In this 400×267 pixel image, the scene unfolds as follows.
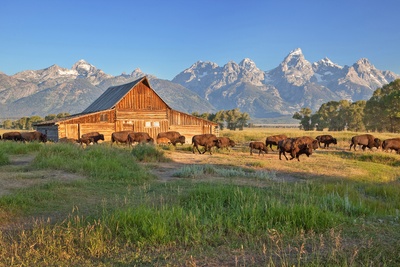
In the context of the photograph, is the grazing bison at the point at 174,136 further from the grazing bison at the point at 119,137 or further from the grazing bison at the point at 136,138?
the grazing bison at the point at 119,137

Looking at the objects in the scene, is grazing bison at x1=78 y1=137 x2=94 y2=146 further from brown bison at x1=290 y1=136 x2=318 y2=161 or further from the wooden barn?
brown bison at x1=290 y1=136 x2=318 y2=161

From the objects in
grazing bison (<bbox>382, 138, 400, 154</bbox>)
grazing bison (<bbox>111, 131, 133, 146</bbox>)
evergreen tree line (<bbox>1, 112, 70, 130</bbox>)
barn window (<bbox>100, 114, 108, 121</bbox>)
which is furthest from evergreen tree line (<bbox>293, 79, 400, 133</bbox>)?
evergreen tree line (<bbox>1, 112, 70, 130</bbox>)

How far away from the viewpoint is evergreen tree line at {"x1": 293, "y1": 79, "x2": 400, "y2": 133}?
54188 mm

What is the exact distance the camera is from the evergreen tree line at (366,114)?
2133 inches

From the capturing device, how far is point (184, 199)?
7965 mm

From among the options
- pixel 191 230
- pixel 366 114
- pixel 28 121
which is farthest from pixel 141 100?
pixel 28 121

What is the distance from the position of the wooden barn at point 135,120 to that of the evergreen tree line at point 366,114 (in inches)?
1369

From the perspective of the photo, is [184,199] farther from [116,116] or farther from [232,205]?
[116,116]

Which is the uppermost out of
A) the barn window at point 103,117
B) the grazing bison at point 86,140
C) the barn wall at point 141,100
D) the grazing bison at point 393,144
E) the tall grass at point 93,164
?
the barn wall at point 141,100

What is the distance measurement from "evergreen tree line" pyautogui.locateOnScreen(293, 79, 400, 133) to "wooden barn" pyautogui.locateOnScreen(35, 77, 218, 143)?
34.8 meters

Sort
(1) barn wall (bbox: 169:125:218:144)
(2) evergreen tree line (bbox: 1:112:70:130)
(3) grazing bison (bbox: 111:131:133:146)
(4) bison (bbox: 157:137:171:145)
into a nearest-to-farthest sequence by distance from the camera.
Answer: (3) grazing bison (bbox: 111:131:133:146)
(4) bison (bbox: 157:137:171:145)
(1) barn wall (bbox: 169:125:218:144)
(2) evergreen tree line (bbox: 1:112:70:130)

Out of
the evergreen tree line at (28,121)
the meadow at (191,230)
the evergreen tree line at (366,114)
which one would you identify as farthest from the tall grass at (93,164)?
the evergreen tree line at (28,121)

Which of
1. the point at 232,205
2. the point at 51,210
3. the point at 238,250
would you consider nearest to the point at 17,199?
the point at 51,210

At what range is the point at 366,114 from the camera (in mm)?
64938
